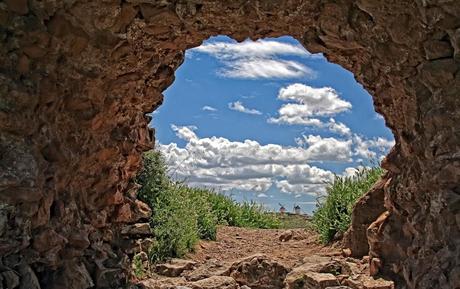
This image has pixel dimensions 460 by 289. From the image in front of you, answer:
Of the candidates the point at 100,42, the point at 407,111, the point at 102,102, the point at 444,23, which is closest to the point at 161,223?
the point at 102,102

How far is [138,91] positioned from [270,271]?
9.92 feet

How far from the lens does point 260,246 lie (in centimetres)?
992

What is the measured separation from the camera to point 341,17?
421 centimetres

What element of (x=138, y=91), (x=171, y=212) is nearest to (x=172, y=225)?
(x=171, y=212)

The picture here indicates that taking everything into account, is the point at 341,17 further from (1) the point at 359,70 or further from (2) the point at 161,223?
(2) the point at 161,223

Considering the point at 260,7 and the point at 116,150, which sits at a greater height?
the point at 260,7

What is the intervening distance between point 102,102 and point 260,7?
1619 mm

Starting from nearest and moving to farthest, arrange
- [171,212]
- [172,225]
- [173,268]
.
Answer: [173,268] < [172,225] < [171,212]

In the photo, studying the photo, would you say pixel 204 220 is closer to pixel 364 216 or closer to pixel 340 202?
pixel 340 202

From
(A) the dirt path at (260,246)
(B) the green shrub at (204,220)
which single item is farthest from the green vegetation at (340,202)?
(B) the green shrub at (204,220)

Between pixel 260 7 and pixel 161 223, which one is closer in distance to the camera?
pixel 260 7

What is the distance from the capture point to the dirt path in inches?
335

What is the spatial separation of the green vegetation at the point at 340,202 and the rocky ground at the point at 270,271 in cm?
33

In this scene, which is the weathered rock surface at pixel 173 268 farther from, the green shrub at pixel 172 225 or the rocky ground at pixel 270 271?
the green shrub at pixel 172 225
